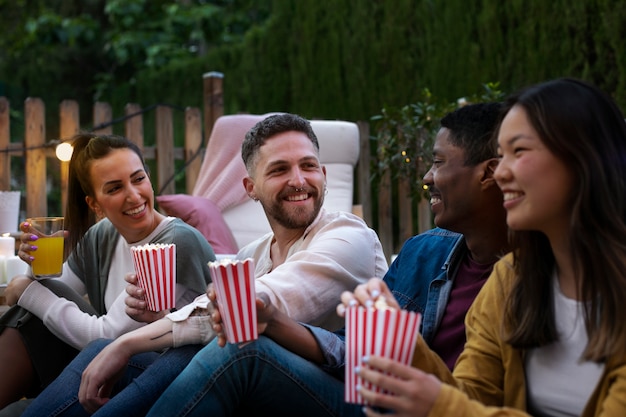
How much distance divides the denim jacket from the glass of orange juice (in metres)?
1.05

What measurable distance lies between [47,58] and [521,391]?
1168cm

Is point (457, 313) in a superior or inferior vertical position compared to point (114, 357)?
superior

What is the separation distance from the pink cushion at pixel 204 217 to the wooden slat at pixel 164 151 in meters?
1.51

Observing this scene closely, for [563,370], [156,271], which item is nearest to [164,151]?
[156,271]

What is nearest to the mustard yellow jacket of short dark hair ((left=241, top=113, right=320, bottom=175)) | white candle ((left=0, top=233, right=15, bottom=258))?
short dark hair ((left=241, top=113, right=320, bottom=175))

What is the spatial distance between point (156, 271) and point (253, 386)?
0.50 metres

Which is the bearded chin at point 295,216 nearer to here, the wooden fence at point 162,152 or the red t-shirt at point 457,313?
the red t-shirt at point 457,313

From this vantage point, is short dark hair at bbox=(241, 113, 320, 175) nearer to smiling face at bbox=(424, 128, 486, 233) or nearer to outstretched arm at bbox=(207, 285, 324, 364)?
smiling face at bbox=(424, 128, 486, 233)

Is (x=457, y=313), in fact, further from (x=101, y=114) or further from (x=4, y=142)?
(x=101, y=114)

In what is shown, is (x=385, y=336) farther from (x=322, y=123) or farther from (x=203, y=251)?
(x=322, y=123)

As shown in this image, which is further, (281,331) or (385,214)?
(385,214)

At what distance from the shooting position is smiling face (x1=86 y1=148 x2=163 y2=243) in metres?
2.91

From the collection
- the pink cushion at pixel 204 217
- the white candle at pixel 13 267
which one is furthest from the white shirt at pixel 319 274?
the pink cushion at pixel 204 217

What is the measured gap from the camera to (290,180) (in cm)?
255
